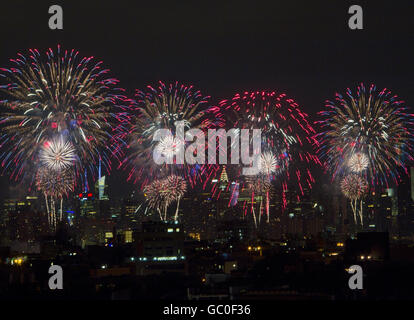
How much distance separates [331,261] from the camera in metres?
60.0

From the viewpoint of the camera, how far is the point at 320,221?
93.4 m

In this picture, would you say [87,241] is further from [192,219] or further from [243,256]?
[243,256]

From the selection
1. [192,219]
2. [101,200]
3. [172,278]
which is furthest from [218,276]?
[101,200]

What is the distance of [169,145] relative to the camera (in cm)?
4250

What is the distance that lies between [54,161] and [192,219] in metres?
43.2

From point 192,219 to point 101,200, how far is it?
11.9 m

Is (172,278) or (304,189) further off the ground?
(304,189)

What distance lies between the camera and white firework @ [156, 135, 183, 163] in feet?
137

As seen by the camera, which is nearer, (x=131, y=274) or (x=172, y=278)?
(x=172, y=278)

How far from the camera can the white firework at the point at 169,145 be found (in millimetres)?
41906
